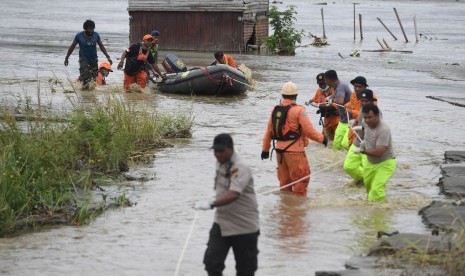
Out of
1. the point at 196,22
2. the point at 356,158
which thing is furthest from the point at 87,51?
the point at 196,22

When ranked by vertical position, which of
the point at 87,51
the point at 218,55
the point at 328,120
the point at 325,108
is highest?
the point at 87,51

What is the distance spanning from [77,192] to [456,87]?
62.8ft

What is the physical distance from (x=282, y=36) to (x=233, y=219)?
30.2m

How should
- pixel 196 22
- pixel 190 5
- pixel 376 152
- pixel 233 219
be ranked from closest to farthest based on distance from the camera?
1. pixel 233 219
2. pixel 376 152
3. pixel 190 5
4. pixel 196 22

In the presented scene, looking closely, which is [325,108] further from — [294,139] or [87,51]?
[87,51]

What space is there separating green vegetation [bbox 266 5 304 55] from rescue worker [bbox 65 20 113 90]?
48.6 ft

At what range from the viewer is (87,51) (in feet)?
72.8

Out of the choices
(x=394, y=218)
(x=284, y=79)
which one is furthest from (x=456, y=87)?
(x=394, y=218)

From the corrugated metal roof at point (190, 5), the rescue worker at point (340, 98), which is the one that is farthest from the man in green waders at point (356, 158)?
the corrugated metal roof at point (190, 5)

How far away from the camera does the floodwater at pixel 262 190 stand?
33.2ft

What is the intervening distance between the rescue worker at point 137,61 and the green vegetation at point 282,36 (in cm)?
1446

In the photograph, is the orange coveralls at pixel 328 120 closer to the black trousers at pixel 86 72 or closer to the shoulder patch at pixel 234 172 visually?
the black trousers at pixel 86 72

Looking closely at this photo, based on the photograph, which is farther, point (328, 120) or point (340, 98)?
point (328, 120)

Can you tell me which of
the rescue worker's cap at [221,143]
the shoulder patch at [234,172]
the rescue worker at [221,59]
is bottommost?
the shoulder patch at [234,172]
